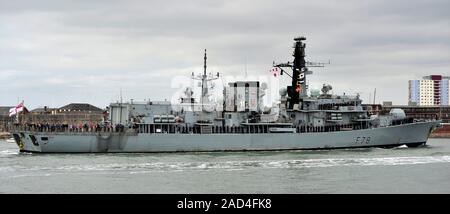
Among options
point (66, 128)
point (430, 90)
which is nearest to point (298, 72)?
point (66, 128)

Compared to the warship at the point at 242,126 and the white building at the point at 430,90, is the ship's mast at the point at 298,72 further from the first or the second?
the white building at the point at 430,90

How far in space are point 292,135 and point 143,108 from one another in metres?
12.2

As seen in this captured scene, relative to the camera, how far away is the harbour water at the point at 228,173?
25984 millimetres

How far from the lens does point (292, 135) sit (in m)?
46.1

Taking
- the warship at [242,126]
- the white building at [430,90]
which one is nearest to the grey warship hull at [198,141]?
the warship at [242,126]

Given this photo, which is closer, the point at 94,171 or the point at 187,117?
the point at 94,171

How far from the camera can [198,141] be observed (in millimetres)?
44750

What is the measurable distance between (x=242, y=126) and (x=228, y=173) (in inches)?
638

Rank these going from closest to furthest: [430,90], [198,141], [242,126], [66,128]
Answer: [66,128], [198,141], [242,126], [430,90]

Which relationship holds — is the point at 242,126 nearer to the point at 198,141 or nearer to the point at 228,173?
the point at 198,141
